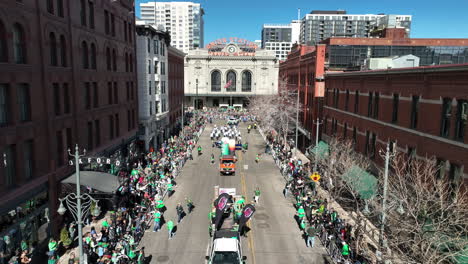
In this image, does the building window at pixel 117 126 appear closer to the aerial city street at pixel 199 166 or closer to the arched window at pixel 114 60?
the aerial city street at pixel 199 166

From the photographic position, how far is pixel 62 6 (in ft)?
78.2

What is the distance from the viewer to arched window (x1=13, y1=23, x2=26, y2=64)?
746 inches

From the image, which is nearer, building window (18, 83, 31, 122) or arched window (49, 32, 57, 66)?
building window (18, 83, 31, 122)

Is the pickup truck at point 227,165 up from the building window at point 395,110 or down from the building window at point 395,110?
down

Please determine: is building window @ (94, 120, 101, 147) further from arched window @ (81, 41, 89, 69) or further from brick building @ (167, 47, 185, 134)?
brick building @ (167, 47, 185, 134)

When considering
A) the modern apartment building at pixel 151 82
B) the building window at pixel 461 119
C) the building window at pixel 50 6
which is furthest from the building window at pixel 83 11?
the building window at pixel 461 119

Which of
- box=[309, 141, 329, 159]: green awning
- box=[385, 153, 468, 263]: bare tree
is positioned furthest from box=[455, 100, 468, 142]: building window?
Result: box=[309, 141, 329, 159]: green awning

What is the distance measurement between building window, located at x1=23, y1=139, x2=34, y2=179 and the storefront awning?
2598 millimetres

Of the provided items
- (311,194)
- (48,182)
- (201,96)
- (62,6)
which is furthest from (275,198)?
(201,96)

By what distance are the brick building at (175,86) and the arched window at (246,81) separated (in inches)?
1723

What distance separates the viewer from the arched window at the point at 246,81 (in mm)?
116812

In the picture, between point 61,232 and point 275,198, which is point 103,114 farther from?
point 275,198

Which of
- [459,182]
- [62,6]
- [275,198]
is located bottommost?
[275,198]

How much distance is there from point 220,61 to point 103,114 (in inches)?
3403
